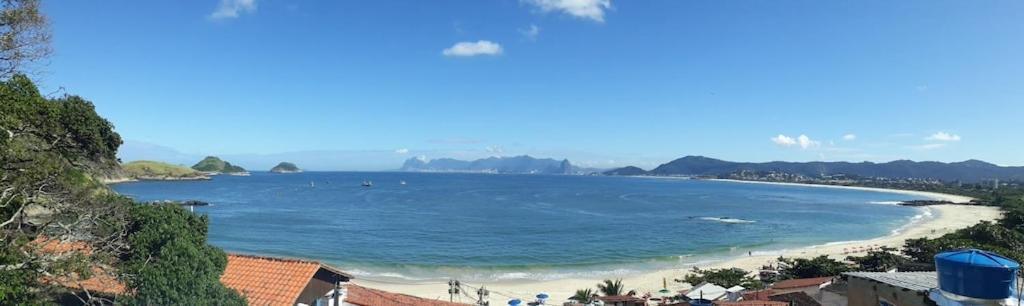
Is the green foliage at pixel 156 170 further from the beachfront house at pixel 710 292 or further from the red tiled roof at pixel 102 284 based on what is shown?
the beachfront house at pixel 710 292

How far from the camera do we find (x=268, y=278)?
14.6 meters

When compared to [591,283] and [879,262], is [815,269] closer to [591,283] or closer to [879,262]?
[879,262]

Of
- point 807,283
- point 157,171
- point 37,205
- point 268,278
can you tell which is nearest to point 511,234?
point 807,283

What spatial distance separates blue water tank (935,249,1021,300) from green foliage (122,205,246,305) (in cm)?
1267

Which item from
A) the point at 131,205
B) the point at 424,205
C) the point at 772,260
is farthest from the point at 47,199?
the point at 424,205

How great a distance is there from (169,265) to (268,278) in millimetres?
2862

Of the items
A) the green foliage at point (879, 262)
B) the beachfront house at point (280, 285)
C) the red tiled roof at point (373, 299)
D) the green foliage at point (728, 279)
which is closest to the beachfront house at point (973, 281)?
the red tiled roof at point (373, 299)

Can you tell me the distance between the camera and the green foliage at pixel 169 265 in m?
11.6

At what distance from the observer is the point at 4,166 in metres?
9.84

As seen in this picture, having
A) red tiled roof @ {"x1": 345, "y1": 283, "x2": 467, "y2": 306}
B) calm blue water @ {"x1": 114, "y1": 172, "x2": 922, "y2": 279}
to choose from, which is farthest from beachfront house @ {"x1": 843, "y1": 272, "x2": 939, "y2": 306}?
calm blue water @ {"x1": 114, "y1": 172, "x2": 922, "y2": 279}

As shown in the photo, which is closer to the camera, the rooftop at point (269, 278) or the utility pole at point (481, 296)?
the rooftop at point (269, 278)

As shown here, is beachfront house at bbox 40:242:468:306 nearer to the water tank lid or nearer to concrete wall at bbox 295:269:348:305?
concrete wall at bbox 295:269:348:305

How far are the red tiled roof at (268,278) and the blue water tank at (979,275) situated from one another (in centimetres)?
1282

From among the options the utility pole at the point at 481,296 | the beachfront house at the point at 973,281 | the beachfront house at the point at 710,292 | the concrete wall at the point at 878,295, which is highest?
the beachfront house at the point at 973,281
